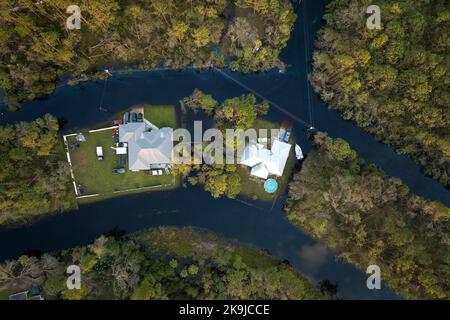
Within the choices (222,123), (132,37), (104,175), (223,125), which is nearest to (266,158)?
(223,125)

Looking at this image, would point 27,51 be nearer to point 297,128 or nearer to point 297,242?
point 297,128

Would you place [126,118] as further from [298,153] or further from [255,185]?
[298,153]

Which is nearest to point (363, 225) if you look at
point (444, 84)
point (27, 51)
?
point (444, 84)

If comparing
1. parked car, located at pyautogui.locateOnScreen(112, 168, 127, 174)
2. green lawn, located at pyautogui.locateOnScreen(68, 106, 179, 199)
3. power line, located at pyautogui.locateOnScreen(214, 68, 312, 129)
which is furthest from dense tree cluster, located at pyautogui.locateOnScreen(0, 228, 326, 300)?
power line, located at pyautogui.locateOnScreen(214, 68, 312, 129)

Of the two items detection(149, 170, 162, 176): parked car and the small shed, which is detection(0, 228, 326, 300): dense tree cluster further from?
the small shed

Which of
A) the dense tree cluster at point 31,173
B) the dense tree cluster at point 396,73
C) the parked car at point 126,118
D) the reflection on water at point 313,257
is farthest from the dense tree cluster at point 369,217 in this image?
the dense tree cluster at point 31,173

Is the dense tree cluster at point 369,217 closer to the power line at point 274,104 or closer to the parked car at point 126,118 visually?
the power line at point 274,104
